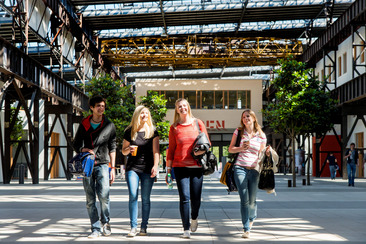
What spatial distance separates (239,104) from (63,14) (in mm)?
23775

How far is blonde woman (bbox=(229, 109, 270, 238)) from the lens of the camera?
317 inches

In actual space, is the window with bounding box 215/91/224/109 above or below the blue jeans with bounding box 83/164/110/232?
above

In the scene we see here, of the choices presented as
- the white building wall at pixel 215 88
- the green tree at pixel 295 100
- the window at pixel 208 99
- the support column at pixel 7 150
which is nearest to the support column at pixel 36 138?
the support column at pixel 7 150

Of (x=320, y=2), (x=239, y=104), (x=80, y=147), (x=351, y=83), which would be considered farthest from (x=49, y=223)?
(x=239, y=104)

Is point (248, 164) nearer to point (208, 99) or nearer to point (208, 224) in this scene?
point (208, 224)

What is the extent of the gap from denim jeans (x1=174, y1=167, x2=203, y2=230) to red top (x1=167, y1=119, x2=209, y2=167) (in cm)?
10

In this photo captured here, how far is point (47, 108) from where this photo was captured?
33875 millimetres

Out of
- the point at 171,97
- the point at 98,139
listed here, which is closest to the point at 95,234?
the point at 98,139

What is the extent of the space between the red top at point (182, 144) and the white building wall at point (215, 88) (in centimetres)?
4500

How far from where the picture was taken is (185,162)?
25.6ft

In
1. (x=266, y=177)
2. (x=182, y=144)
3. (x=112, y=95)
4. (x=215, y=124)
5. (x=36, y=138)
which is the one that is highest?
(x=112, y=95)

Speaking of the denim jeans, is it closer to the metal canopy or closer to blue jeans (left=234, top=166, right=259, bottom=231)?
blue jeans (left=234, top=166, right=259, bottom=231)

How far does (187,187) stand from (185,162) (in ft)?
1.12

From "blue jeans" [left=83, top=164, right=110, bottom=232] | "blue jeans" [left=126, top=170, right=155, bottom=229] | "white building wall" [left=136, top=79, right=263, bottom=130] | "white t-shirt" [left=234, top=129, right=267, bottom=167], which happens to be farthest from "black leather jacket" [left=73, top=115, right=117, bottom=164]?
"white building wall" [left=136, top=79, right=263, bottom=130]
